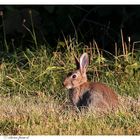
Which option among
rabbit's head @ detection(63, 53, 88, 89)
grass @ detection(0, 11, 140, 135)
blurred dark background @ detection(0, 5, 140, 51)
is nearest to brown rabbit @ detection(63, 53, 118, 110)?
rabbit's head @ detection(63, 53, 88, 89)

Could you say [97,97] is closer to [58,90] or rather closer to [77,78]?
[77,78]

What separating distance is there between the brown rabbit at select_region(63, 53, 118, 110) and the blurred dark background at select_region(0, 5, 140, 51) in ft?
6.42

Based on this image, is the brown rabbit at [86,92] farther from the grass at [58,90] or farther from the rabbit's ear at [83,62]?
the grass at [58,90]

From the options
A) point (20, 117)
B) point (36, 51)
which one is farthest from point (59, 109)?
point (36, 51)

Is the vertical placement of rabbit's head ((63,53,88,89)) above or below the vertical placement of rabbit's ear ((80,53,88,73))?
below

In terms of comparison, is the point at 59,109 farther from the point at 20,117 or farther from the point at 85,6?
the point at 85,6

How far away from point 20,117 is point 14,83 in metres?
1.30

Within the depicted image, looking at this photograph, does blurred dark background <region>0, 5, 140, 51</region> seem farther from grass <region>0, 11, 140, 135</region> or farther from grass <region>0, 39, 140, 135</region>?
grass <region>0, 39, 140, 135</region>

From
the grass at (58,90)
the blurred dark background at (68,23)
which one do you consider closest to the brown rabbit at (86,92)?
the grass at (58,90)

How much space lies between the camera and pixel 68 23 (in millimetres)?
9430

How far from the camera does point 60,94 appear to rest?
294 inches

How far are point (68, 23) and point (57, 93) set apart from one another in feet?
6.81

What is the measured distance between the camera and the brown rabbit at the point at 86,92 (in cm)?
673

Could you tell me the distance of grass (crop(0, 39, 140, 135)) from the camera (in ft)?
20.5
